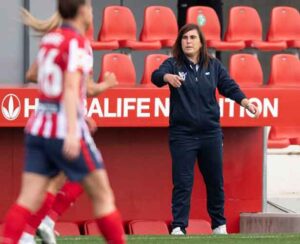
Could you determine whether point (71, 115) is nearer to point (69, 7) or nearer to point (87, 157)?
point (87, 157)

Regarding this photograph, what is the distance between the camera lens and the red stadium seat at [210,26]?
1312 centimetres

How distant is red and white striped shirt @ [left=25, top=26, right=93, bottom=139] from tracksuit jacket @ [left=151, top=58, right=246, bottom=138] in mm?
3132

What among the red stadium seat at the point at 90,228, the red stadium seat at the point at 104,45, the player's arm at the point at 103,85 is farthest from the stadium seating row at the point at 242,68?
the player's arm at the point at 103,85

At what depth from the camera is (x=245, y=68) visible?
12578mm

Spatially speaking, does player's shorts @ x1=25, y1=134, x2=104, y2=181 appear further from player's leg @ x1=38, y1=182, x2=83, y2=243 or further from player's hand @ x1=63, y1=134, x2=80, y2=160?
player's leg @ x1=38, y1=182, x2=83, y2=243

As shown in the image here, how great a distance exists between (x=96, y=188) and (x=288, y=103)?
446 cm

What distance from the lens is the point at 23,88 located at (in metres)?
9.34

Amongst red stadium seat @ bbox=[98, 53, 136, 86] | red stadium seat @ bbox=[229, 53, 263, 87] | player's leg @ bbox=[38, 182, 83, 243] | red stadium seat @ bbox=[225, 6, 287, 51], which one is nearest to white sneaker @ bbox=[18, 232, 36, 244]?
player's leg @ bbox=[38, 182, 83, 243]

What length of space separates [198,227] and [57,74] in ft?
15.1

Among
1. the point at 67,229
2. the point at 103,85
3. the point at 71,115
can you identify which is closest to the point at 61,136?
the point at 71,115

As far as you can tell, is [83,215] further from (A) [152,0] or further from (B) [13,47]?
(A) [152,0]

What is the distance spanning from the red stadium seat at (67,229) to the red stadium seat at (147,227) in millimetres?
488

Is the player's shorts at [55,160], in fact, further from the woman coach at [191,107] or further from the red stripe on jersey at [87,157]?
the woman coach at [191,107]

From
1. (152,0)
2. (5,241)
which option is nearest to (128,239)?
(5,241)
